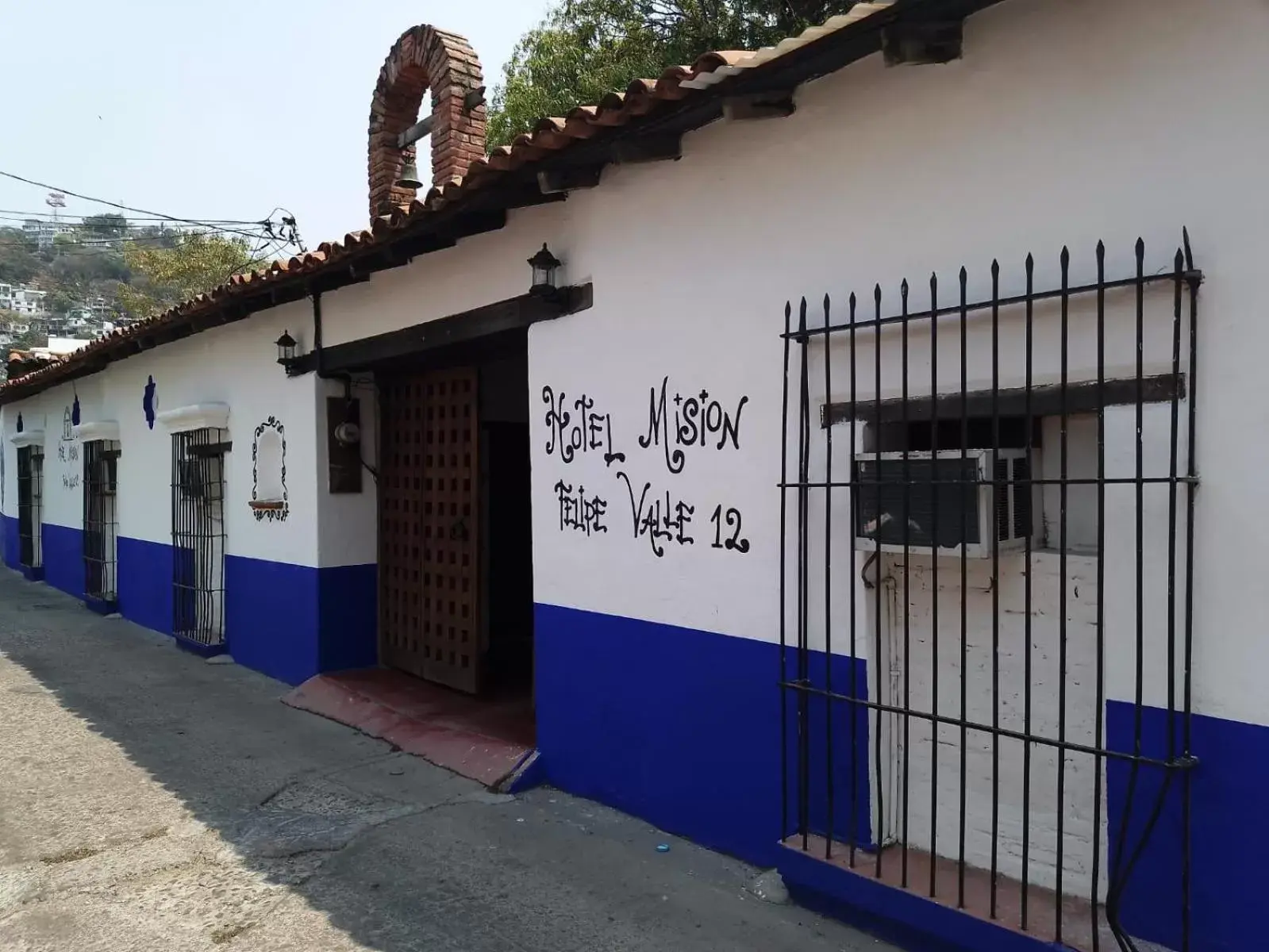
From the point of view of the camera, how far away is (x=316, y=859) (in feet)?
14.4

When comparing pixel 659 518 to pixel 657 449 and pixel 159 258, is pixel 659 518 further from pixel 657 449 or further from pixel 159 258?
pixel 159 258

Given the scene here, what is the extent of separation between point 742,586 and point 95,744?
4689 mm

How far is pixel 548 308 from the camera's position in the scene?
16.8ft

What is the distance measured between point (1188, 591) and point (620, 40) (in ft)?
44.2

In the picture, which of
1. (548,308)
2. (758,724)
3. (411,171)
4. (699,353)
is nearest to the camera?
(758,724)

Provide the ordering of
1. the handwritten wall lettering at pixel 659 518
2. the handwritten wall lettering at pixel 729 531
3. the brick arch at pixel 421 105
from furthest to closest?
the brick arch at pixel 421 105, the handwritten wall lettering at pixel 659 518, the handwritten wall lettering at pixel 729 531

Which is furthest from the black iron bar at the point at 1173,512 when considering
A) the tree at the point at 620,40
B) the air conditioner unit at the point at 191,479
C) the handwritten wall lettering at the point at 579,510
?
the tree at the point at 620,40

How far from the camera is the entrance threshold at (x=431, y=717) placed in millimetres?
5484

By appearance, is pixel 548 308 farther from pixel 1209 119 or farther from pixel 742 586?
pixel 1209 119

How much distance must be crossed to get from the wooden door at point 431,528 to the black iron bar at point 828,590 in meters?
3.39

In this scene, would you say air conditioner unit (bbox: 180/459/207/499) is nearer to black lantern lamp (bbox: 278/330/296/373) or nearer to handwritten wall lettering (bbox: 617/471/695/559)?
black lantern lamp (bbox: 278/330/296/373)

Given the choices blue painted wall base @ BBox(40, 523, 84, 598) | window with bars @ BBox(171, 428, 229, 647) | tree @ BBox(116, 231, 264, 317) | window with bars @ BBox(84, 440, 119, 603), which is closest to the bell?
window with bars @ BBox(171, 428, 229, 647)

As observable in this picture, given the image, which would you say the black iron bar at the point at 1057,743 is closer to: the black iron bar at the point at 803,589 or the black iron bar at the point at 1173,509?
the black iron bar at the point at 1173,509


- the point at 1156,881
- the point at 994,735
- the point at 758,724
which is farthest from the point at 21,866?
the point at 1156,881
